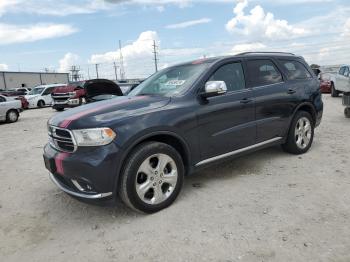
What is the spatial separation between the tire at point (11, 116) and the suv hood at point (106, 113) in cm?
1243

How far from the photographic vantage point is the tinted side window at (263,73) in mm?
5191

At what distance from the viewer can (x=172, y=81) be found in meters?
4.80

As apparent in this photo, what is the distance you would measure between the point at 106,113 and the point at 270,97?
2693 mm

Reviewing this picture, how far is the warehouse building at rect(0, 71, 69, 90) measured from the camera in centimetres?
6112

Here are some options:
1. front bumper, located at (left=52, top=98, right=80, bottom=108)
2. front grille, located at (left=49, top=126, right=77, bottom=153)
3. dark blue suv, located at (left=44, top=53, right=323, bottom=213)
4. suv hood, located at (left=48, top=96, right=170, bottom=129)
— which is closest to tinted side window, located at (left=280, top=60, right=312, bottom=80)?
dark blue suv, located at (left=44, top=53, right=323, bottom=213)

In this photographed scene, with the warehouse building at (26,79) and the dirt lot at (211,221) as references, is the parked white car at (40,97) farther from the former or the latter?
the warehouse building at (26,79)

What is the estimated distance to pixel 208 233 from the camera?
345 cm

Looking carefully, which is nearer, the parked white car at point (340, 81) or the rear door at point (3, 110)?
the rear door at point (3, 110)

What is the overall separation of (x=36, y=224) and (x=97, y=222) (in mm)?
718

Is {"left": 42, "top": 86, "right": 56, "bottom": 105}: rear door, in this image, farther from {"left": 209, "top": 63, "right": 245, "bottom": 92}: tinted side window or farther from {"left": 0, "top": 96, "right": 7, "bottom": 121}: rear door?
{"left": 209, "top": 63, "right": 245, "bottom": 92}: tinted side window

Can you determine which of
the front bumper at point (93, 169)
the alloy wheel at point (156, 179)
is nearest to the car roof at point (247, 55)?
the alloy wheel at point (156, 179)

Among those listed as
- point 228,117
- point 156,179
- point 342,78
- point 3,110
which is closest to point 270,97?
point 228,117

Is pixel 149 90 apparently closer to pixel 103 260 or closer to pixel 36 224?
pixel 36 224

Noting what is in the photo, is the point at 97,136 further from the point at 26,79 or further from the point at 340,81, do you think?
the point at 26,79
